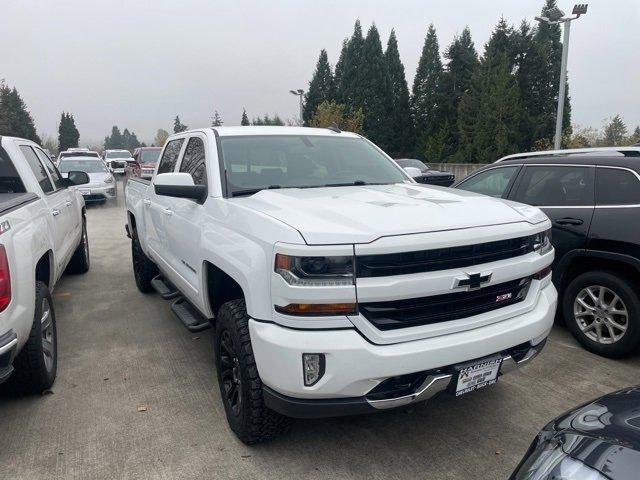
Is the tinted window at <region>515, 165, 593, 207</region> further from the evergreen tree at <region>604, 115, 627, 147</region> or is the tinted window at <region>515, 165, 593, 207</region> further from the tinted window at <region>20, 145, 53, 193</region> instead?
the evergreen tree at <region>604, 115, 627, 147</region>

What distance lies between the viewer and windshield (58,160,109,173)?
16.9 metres

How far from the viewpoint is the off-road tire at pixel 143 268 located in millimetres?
5992

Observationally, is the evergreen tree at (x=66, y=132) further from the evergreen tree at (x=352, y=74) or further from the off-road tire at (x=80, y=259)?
the off-road tire at (x=80, y=259)

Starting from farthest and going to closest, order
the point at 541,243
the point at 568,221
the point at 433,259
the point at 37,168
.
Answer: the point at 37,168 < the point at 568,221 < the point at 541,243 < the point at 433,259

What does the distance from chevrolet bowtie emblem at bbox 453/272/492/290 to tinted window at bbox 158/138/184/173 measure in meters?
3.12

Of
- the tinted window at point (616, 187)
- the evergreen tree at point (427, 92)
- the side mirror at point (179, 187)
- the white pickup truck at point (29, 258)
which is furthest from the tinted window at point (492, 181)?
the evergreen tree at point (427, 92)

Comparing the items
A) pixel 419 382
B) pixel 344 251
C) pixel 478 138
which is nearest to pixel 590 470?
pixel 419 382

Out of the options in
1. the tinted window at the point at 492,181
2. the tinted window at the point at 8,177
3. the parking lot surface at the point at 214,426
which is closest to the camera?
the parking lot surface at the point at 214,426

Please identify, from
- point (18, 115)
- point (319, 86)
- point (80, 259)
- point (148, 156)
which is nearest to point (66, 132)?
point (18, 115)

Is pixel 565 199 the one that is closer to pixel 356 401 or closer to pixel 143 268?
pixel 356 401

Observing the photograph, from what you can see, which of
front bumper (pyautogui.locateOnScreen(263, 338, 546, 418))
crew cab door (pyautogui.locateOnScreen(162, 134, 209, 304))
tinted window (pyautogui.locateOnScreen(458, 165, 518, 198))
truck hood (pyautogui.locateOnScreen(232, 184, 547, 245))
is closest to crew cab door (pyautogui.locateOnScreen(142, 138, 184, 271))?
crew cab door (pyautogui.locateOnScreen(162, 134, 209, 304))

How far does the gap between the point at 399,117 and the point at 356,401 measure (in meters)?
47.7

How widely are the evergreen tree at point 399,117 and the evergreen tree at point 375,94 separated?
0.56 m

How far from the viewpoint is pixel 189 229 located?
372 centimetres
